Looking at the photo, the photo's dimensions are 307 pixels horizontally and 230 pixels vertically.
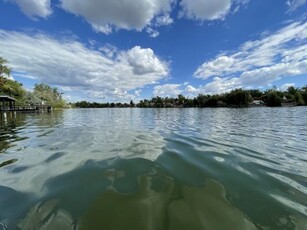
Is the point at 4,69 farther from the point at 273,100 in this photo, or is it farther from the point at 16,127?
the point at 273,100

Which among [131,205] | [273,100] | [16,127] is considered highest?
[273,100]

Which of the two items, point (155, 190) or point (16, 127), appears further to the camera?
point (16, 127)

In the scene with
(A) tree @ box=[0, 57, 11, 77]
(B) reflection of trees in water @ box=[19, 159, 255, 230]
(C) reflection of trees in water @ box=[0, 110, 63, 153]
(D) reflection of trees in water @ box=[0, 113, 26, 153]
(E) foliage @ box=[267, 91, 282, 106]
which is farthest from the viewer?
(E) foliage @ box=[267, 91, 282, 106]

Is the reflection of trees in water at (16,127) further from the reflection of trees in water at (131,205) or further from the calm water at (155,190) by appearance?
the reflection of trees in water at (131,205)

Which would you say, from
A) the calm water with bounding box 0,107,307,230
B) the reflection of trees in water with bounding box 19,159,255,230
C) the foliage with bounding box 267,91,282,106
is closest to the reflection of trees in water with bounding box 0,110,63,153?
the calm water with bounding box 0,107,307,230

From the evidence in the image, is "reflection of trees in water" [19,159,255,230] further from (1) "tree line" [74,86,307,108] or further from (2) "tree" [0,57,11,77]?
(1) "tree line" [74,86,307,108]

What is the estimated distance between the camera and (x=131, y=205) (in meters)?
3.53

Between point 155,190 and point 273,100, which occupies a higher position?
point 273,100

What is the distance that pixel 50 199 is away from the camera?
3.88 meters

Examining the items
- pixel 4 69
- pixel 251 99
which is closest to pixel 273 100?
pixel 251 99

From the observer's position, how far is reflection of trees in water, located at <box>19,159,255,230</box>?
305 centimetres

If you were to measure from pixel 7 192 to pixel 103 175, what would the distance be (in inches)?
77.4

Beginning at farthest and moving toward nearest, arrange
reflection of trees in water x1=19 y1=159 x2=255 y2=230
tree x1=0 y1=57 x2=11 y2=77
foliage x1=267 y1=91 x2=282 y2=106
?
foliage x1=267 y1=91 x2=282 y2=106 < tree x1=0 y1=57 x2=11 y2=77 < reflection of trees in water x1=19 y1=159 x2=255 y2=230

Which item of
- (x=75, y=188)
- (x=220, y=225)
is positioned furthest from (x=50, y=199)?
(x=220, y=225)
